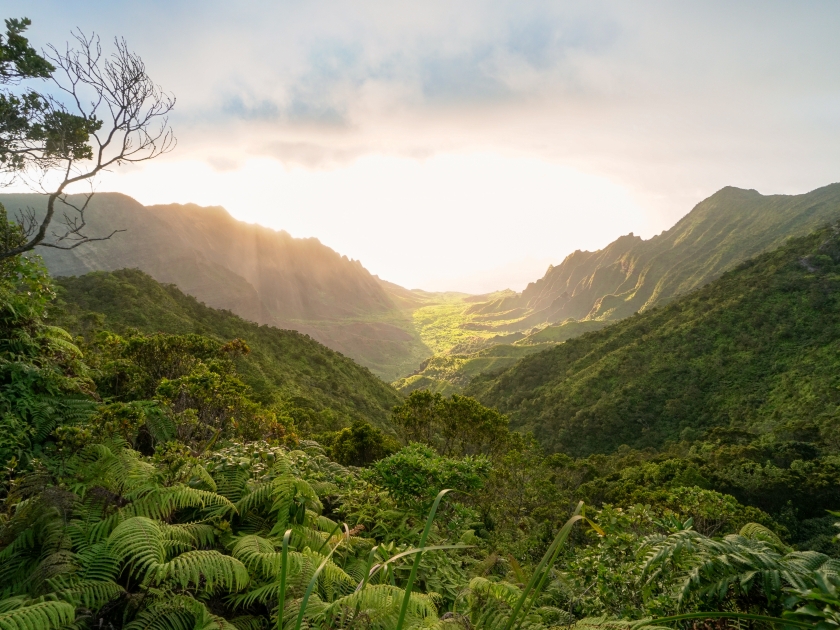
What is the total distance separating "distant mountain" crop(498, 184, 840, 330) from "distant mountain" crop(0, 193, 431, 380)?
66661mm

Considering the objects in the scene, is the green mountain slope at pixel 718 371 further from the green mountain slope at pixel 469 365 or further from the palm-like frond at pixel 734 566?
the palm-like frond at pixel 734 566

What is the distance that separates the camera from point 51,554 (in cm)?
299

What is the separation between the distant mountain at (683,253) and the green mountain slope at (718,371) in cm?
5132

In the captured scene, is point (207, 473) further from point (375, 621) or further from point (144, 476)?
point (375, 621)

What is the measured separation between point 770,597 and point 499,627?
4.67 ft

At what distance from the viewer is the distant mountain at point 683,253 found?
343ft

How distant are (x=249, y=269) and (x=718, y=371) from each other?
12665cm

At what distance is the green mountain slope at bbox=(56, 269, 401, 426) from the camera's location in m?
23.6

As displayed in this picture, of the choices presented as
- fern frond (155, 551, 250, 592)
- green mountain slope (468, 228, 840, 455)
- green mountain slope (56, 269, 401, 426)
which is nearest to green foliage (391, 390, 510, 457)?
green mountain slope (56, 269, 401, 426)

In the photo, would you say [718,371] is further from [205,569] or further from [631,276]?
[631,276]

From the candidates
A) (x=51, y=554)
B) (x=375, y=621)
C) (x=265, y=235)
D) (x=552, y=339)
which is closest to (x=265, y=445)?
(x=51, y=554)

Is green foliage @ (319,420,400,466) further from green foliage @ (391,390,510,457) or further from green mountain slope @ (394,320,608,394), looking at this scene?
green mountain slope @ (394,320,608,394)

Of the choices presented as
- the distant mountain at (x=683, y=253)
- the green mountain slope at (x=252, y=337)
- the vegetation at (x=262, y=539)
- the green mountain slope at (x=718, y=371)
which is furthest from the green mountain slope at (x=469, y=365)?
the vegetation at (x=262, y=539)

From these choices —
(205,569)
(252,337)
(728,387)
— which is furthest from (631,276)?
(205,569)
